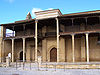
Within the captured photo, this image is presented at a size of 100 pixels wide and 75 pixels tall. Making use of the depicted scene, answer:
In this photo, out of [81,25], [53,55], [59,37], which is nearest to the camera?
[81,25]

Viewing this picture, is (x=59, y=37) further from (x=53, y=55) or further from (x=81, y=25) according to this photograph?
(x=81, y=25)

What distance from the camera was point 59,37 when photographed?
21281 millimetres

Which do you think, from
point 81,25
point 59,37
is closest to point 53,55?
point 59,37

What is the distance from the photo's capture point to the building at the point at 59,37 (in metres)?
19.8

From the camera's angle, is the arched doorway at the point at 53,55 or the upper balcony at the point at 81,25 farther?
the arched doorway at the point at 53,55

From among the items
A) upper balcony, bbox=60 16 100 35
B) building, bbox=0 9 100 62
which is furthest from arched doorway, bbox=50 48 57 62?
upper balcony, bbox=60 16 100 35

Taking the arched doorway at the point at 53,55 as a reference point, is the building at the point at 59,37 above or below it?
above

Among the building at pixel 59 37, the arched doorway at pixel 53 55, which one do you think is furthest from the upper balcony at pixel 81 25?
the arched doorway at pixel 53 55

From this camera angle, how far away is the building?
1984cm

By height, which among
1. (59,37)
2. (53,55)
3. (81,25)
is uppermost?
(81,25)

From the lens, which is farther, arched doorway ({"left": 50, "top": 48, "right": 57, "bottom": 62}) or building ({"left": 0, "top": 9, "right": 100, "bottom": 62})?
arched doorway ({"left": 50, "top": 48, "right": 57, "bottom": 62})

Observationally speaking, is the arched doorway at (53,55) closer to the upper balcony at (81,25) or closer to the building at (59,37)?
the building at (59,37)

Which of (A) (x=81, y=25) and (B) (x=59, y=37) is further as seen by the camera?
(B) (x=59, y=37)

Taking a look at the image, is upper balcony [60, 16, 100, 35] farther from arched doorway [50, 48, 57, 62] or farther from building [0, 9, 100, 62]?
A: arched doorway [50, 48, 57, 62]
